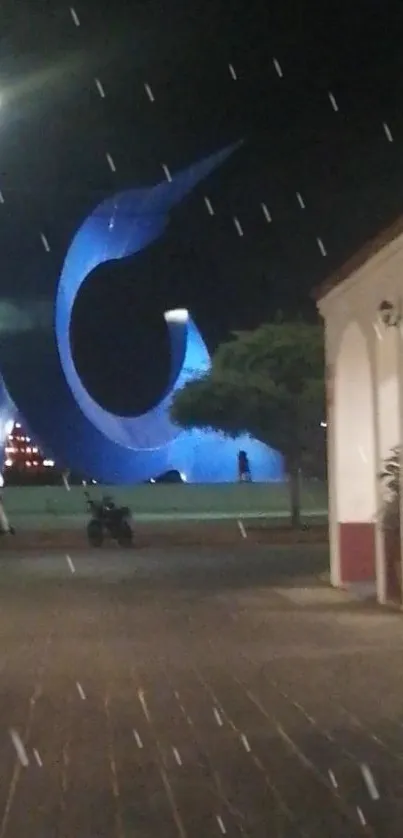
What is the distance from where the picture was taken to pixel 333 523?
18734mm

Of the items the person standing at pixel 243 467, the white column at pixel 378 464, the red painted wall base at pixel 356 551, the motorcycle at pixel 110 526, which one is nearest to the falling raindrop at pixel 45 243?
the person standing at pixel 243 467

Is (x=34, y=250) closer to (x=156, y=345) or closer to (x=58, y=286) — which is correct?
(x=58, y=286)

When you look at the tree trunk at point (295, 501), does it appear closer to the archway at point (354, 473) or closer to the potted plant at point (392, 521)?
the archway at point (354, 473)

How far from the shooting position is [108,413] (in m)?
59.2

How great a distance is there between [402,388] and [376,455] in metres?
1.65

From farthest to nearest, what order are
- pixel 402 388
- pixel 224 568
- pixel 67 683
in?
1. pixel 224 568
2. pixel 402 388
3. pixel 67 683

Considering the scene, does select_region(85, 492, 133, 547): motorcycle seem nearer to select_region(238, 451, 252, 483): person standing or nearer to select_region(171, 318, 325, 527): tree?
select_region(171, 318, 325, 527): tree

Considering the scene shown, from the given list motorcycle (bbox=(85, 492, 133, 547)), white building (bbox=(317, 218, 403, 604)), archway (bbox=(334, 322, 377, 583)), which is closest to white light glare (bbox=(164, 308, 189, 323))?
motorcycle (bbox=(85, 492, 133, 547))

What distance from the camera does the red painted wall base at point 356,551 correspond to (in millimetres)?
18406

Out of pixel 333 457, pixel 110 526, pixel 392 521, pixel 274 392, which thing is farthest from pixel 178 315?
pixel 392 521

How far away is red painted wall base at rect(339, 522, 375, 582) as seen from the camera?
18406 mm

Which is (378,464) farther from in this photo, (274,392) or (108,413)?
(108,413)

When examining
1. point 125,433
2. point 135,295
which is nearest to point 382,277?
point 125,433

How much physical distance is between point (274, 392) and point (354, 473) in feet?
57.3
